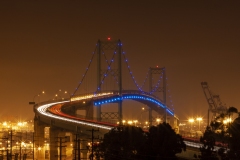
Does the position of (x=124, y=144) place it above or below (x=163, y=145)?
above

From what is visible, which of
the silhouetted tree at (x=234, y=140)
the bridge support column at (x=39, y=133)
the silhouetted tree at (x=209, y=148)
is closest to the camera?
the silhouetted tree at (x=234, y=140)

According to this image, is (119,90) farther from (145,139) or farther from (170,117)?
(145,139)

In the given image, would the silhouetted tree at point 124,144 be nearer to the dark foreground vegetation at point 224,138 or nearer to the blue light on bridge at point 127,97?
the dark foreground vegetation at point 224,138

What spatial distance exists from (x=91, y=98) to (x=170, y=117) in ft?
126

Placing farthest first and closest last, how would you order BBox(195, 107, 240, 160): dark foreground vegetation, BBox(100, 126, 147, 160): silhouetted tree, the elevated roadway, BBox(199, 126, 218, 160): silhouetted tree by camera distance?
the elevated roadway
BBox(100, 126, 147, 160): silhouetted tree
BBox(199, 126, 218, 160): silhouetted tree
BBox(195, 107, 240, 160): dark foreground vegetation

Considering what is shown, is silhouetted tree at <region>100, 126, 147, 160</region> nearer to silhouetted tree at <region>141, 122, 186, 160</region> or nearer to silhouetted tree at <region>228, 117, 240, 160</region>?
silhouetted tree at <region>141, 122, 186, 160</region>

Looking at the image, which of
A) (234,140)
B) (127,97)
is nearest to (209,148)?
(234,140)

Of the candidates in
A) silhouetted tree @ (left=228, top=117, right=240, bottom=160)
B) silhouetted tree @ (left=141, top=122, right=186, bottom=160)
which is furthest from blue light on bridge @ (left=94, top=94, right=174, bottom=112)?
silhouetted tree @ (left=228, top=117, right=240, bottom=160)

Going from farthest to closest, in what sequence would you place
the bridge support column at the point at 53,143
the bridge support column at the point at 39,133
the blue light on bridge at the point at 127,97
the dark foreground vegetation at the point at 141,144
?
the blue light on bridge at the point at 127,97
the bridge support column at the point at 39,133
the bridge support column at the point at 53,143
the dark foreground vegetation at the point at 141,144

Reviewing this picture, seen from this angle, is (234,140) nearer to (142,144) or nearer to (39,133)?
(142,144)

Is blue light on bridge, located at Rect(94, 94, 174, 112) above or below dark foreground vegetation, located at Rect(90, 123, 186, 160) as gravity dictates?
above

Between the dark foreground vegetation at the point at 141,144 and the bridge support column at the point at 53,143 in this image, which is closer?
the dark foreground vegetation at the point at 141,144

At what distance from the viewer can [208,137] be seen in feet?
125

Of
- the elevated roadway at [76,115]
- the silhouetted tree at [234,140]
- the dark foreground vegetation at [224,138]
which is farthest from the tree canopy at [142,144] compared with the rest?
the elevated roadway at [76,115]
